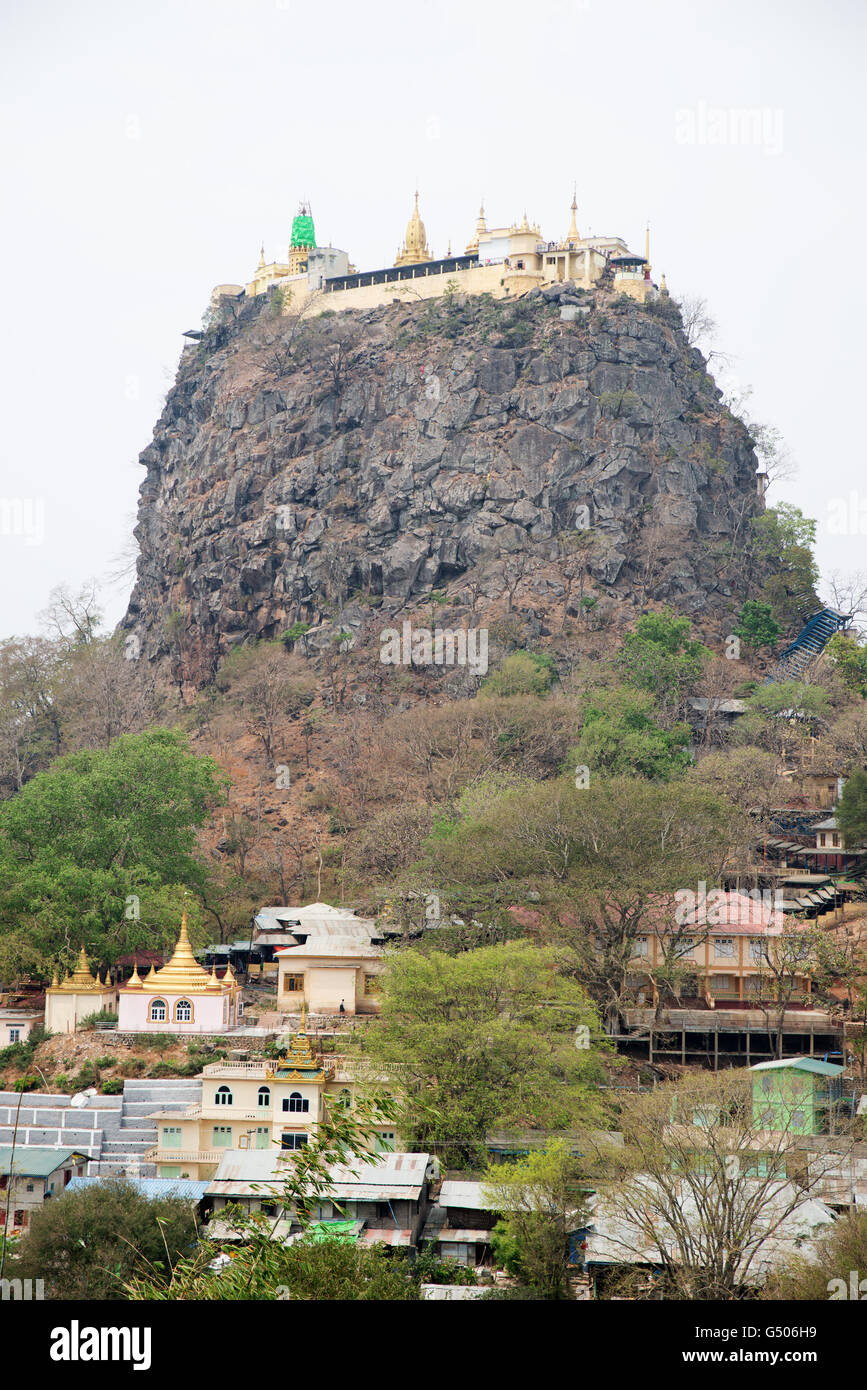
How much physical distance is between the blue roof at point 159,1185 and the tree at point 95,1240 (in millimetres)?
2089

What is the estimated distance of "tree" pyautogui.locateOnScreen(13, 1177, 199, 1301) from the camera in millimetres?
26125

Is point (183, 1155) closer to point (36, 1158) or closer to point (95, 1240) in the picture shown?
point (36, 1158)

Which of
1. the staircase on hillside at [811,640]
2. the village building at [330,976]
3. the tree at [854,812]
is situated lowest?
the village building at [330,976]

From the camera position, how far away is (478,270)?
8294cm

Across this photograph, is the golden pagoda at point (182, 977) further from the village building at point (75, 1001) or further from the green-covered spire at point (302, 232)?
the green-covered spire at point (302, 232)

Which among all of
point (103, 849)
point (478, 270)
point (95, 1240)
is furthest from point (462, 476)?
point (95, 1240)

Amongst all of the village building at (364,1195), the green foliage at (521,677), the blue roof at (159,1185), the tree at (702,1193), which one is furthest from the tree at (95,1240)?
the green foliage at (521,677)

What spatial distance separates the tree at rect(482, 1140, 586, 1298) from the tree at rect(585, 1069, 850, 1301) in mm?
638

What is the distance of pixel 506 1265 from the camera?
27.5m

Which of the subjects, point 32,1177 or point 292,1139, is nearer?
point 32,1177

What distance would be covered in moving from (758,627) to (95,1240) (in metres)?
52.3

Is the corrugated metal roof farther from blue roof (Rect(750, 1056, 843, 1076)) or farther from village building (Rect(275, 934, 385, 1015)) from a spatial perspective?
village building (Rect(275, 934, 385, 1015))

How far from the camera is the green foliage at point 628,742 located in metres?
54.7

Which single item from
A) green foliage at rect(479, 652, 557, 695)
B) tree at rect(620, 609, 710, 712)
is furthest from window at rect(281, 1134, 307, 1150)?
tree at rect(620, 609, 710, 712)
